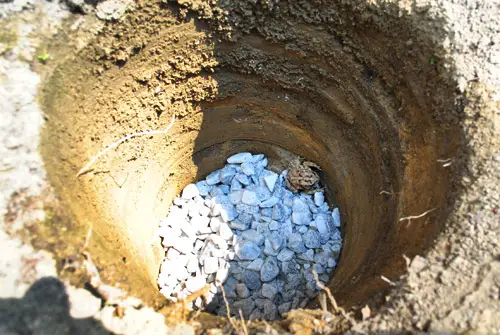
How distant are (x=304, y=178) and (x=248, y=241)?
0.78 m

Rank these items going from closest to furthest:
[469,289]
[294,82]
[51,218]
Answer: [469,289]
[51,218]
[294,82]

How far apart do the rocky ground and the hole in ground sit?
11 cm

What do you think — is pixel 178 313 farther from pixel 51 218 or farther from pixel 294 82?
pixel 294 82

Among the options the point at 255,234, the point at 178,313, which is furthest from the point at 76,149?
the point at 255,234

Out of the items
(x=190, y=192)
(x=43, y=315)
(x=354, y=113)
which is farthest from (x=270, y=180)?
(x=43, y=315)

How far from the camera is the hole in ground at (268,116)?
6.68 feet

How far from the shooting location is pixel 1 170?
5.92ft

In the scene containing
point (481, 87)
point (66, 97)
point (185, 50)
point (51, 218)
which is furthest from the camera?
point (185, 50)

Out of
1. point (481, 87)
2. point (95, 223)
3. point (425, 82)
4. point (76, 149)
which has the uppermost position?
point (481, 87)

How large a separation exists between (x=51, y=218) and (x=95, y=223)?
281mm

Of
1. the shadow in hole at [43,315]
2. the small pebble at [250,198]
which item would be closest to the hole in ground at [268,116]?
the shadow in hole at [43,315]

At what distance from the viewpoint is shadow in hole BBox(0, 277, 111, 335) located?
158cm

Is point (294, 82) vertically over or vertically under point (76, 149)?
over

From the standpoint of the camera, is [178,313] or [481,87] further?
[481,87]
